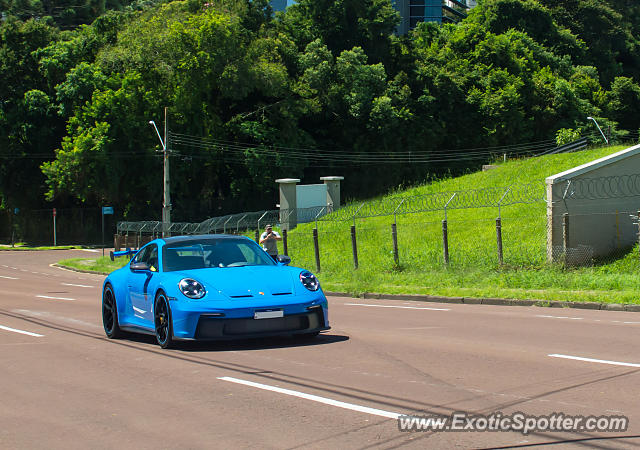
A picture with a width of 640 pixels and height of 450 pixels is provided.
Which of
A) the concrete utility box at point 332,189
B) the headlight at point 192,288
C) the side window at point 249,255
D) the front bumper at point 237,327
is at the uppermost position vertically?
the concrete utility box at point 332,189

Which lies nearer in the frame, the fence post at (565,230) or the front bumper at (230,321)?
the front bumper at (230,321)

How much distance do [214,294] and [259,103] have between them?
5461cm

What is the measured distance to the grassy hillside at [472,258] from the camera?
17.8 m

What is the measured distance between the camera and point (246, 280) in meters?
10.1

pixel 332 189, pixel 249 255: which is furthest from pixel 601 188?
pixel 332 189

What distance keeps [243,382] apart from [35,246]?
64969mm

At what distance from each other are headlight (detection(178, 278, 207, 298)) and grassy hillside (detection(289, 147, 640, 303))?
877cm

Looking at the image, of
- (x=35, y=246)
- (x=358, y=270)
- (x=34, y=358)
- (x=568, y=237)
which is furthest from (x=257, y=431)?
(x=35, y=246)

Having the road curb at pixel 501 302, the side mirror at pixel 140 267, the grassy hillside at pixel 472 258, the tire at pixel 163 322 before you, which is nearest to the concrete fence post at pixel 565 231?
the grassy hillside at pixel 472 258

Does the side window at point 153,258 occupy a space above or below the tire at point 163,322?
above

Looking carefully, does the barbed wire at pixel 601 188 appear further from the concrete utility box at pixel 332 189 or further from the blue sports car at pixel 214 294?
the concrete utility box at pixel 332 189

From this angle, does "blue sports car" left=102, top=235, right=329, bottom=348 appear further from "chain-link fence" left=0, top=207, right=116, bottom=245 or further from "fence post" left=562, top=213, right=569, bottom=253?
"chain-link fence" left=0, top=207, right=116, bottom=245

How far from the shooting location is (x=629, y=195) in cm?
2225

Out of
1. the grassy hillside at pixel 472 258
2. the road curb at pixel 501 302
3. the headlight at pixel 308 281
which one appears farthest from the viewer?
the grassy hillside at pixel 472 258
